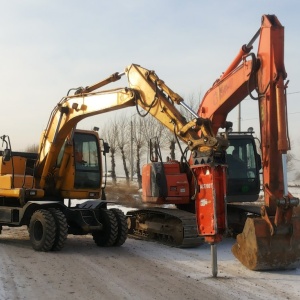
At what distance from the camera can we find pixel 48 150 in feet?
40.7

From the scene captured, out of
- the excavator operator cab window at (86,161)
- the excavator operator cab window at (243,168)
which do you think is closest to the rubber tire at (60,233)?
the excavator operator cab window at (86,161)

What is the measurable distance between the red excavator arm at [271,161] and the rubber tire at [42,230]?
396 centimetres

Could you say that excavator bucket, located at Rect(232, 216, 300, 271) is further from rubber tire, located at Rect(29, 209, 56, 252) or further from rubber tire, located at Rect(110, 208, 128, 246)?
rubber tire, located at Rect(29, 209, 56, 252)

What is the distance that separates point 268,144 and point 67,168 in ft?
18.1

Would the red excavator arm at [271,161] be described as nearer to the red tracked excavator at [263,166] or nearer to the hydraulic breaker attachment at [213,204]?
the red tracked excavator at [263,166]

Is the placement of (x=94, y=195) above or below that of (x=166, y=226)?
above

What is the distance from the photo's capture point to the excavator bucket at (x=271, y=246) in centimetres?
858

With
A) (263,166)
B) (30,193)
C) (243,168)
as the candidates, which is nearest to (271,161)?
(263,166)

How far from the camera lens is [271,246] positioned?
28.2 feet

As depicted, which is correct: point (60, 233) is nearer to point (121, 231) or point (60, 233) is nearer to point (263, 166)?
point (121, 231)

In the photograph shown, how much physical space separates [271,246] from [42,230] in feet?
16.7

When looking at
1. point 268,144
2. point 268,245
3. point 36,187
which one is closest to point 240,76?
point 268,144

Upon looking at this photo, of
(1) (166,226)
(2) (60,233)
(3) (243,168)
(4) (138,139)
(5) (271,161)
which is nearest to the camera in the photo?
(5) (271,161)

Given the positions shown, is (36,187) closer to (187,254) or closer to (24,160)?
(24,160)
